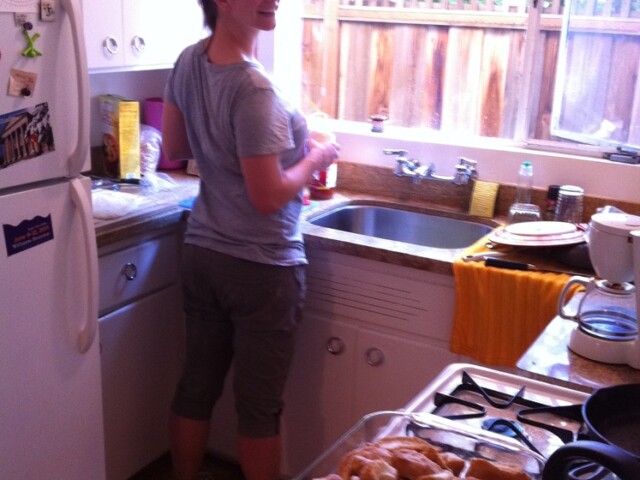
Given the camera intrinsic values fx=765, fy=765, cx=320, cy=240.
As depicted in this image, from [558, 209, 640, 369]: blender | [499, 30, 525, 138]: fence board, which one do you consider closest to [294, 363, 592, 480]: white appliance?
[558, 209, 640, 369]: blender

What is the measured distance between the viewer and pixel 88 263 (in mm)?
1813

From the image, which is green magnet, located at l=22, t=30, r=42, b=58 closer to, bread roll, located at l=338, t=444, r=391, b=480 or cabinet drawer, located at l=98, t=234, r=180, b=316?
cabinet drawer, located at l=98, t=234, r=180, b=316

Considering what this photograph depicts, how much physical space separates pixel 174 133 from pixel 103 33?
0.41 m

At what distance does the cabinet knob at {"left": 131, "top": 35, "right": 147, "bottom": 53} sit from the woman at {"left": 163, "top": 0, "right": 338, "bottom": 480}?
1.31ft

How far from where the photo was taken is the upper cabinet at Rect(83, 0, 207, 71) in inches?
86.0

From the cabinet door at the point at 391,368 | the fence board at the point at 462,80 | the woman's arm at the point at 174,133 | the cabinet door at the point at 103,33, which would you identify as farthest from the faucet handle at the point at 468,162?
the cabinet door at the point at 103,33

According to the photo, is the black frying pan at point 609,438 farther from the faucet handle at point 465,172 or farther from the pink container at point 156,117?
the pink container at point 156,117

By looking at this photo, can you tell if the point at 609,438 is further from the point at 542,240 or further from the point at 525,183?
the point at 525,183

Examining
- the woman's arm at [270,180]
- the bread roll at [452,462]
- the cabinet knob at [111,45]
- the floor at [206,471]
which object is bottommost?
the floor at [206,471]

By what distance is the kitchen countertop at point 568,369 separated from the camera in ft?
3.98

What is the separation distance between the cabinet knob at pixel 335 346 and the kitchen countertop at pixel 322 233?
10.7 inches

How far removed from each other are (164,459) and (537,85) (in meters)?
1.72

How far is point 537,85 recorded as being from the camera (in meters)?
2.42

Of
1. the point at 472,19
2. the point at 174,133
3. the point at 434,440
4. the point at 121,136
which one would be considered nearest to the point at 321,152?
the point at 174,133
